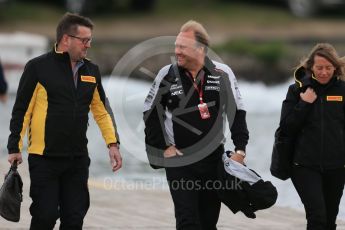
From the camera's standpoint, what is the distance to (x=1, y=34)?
29.9m

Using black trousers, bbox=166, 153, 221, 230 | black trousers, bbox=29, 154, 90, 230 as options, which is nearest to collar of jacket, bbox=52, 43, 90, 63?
black trousers, bbox=29, 154, 90, 230

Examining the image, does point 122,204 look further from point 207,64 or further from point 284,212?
point 207,64

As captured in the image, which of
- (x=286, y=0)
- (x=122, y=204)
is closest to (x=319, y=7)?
(x=286, y=0)

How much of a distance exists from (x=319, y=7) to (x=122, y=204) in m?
24.6

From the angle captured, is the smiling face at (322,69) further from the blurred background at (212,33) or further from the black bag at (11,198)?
the blurred background at (212,33)

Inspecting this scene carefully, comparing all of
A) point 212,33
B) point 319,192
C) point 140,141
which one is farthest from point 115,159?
point 212,33

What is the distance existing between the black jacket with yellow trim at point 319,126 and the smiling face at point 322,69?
59mm

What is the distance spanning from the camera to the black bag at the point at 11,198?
7.92m

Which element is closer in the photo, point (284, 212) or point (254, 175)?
point (254, 175)

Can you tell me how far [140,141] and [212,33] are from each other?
724 inches

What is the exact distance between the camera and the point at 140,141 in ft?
51.2

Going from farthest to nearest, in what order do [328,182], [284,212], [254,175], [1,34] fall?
1. [1,34]
2. [284,212]
3. [328,182]
4. [254,175]

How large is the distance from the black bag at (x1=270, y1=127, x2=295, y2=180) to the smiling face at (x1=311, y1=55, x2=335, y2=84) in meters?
0.52

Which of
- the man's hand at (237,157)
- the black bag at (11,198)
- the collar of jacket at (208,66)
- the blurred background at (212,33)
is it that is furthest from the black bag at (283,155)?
the blurred background at (212,33)
